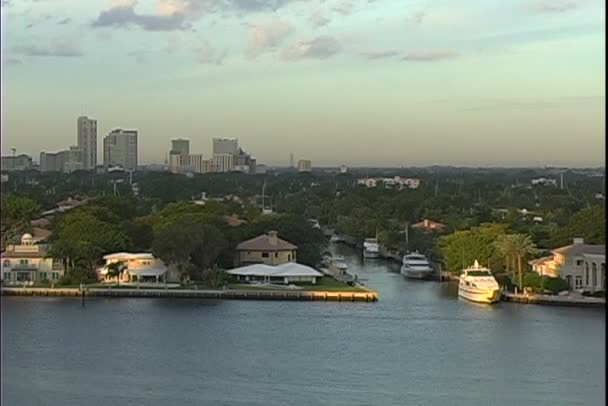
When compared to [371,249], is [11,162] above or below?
above

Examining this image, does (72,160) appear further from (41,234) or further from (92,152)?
(41,234)

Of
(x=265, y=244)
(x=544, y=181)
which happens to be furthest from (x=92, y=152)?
(x=544, y=181)

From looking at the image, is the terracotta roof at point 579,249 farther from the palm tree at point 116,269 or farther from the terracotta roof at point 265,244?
the palm tree at point 116,269

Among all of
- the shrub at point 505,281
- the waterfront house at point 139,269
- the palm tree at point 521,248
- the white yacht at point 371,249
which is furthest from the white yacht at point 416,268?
the waterfront house at point 139,269

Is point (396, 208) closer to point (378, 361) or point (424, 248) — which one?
point (424, 248)

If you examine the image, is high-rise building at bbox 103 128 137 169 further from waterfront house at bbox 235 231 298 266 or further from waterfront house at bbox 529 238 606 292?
waterfront house at bbox 529 238 606 292

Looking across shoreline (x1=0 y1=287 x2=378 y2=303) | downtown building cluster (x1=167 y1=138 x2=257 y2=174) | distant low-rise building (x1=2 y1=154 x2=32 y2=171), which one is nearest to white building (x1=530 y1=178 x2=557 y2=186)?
downtown building cluster (x1=167 y1=138 x2=257 y2=174)
